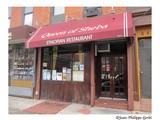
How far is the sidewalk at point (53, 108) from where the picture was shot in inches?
283

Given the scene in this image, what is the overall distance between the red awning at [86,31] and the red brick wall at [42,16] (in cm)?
146

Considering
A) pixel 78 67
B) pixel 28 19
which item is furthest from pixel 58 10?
pixel 78 67

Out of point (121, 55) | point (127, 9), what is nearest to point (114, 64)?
point (121, 55)

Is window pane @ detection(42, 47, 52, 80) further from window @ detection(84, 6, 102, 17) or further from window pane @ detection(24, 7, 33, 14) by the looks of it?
window pane @ detection(24, 7, 33, 14)

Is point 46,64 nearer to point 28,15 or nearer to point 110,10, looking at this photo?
point 28,15

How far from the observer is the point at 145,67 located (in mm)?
8273

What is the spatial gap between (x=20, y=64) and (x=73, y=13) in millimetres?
4504

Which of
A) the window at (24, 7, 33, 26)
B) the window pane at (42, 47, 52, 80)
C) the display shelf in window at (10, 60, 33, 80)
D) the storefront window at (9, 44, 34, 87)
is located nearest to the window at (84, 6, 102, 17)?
the window pane at (42, 47, 52, 80)

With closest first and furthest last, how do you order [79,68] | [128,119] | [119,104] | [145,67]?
1. [128,119]
2. [119,104]
3. [145,67]
4. [79,68]

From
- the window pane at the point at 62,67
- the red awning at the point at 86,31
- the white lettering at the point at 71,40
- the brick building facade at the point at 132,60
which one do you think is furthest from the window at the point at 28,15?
the white lettering at the point at 71,40

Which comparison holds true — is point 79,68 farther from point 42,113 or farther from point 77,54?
point 42,113

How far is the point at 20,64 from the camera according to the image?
10.7 meters

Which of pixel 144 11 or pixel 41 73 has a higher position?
pixel 144 11

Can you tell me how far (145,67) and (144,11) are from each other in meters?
2.61
